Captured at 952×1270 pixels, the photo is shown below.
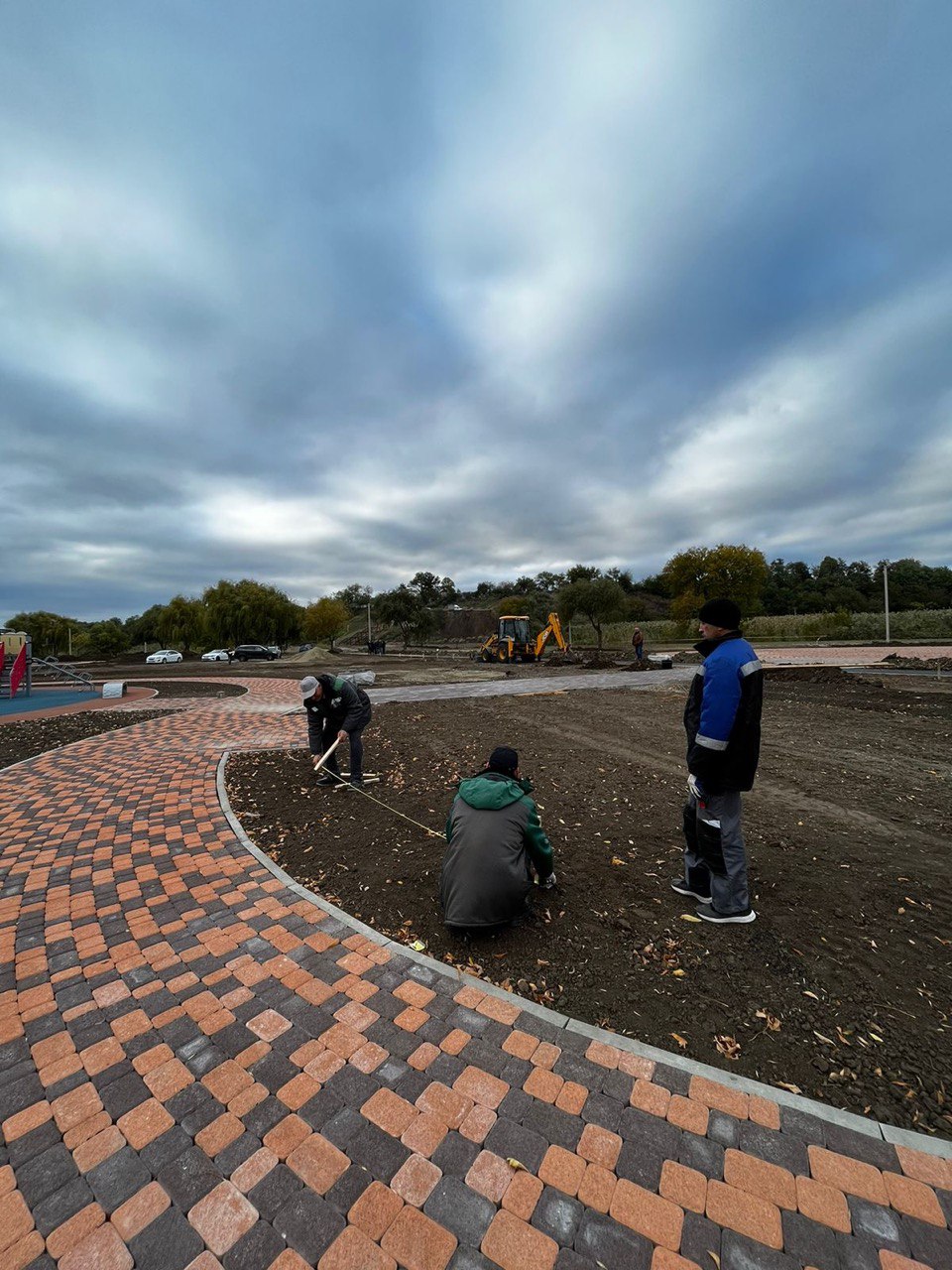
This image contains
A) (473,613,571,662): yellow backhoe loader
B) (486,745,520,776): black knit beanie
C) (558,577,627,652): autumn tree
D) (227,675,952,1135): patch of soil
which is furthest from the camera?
(558,577,627,652): autumn tree

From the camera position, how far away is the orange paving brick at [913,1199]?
1484 mm

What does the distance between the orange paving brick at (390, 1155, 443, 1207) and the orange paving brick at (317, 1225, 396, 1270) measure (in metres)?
0.14

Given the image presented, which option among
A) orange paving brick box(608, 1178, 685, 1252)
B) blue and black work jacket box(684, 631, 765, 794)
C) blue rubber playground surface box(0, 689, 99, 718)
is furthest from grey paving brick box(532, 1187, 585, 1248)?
blue rubber playground surface box(0, 689, 99, 718)

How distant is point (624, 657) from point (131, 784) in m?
24.4

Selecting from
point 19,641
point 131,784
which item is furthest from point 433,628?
point 131,784

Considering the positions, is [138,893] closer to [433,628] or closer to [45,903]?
[45,903]

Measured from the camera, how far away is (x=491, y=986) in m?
2.48

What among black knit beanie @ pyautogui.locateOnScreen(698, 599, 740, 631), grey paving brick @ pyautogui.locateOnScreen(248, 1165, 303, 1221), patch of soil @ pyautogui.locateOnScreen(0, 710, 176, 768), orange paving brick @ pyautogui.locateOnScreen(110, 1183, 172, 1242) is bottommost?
grey paving brick @ pyautogui.locateOnScreen(248, 1165, 303, 1221)

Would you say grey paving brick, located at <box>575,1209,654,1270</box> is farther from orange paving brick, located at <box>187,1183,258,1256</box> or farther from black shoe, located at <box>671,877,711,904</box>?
black shoe, located at <box>671,877,711,904</box>

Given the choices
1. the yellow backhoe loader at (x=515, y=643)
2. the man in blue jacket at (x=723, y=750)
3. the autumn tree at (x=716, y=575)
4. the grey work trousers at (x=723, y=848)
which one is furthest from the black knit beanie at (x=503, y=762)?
the autumn tree at (x=716, y=575)

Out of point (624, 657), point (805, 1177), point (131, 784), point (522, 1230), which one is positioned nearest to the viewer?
point (522, 1230)

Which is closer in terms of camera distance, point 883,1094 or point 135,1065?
point 883,1094

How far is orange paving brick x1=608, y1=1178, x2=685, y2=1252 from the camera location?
4.72 ft

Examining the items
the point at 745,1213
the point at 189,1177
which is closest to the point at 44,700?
the point at 189,1177
